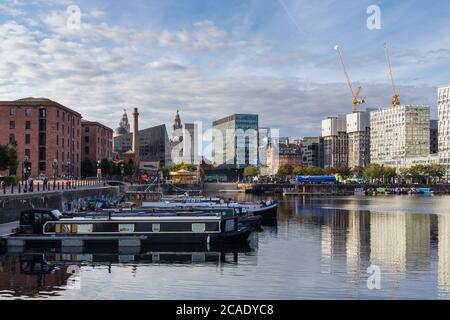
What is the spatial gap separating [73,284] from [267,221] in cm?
4938

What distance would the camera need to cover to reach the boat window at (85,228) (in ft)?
176

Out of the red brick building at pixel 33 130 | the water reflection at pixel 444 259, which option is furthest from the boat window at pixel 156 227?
the red brick building at pixel 33 130

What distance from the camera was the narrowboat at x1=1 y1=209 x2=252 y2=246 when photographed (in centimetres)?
5284

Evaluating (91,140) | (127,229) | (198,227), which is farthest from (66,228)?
(91,140)

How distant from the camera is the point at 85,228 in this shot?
54031 millimetres

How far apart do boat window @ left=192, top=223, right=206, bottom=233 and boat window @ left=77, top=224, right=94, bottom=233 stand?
9718 millimetres

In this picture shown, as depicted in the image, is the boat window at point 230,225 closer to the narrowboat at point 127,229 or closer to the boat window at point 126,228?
the narrowboat at point 127,229

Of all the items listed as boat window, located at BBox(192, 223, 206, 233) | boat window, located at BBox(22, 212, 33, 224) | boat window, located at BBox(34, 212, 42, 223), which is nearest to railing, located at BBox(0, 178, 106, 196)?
boat window, located at BBox(22, 212, 33, 224)

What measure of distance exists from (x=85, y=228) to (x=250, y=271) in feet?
64.3

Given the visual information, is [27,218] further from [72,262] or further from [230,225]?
[230,225]

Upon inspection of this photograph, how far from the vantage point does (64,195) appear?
82.1 metres

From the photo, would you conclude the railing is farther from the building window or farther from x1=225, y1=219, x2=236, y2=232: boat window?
the building window

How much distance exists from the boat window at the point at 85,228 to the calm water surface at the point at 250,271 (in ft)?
12.5
